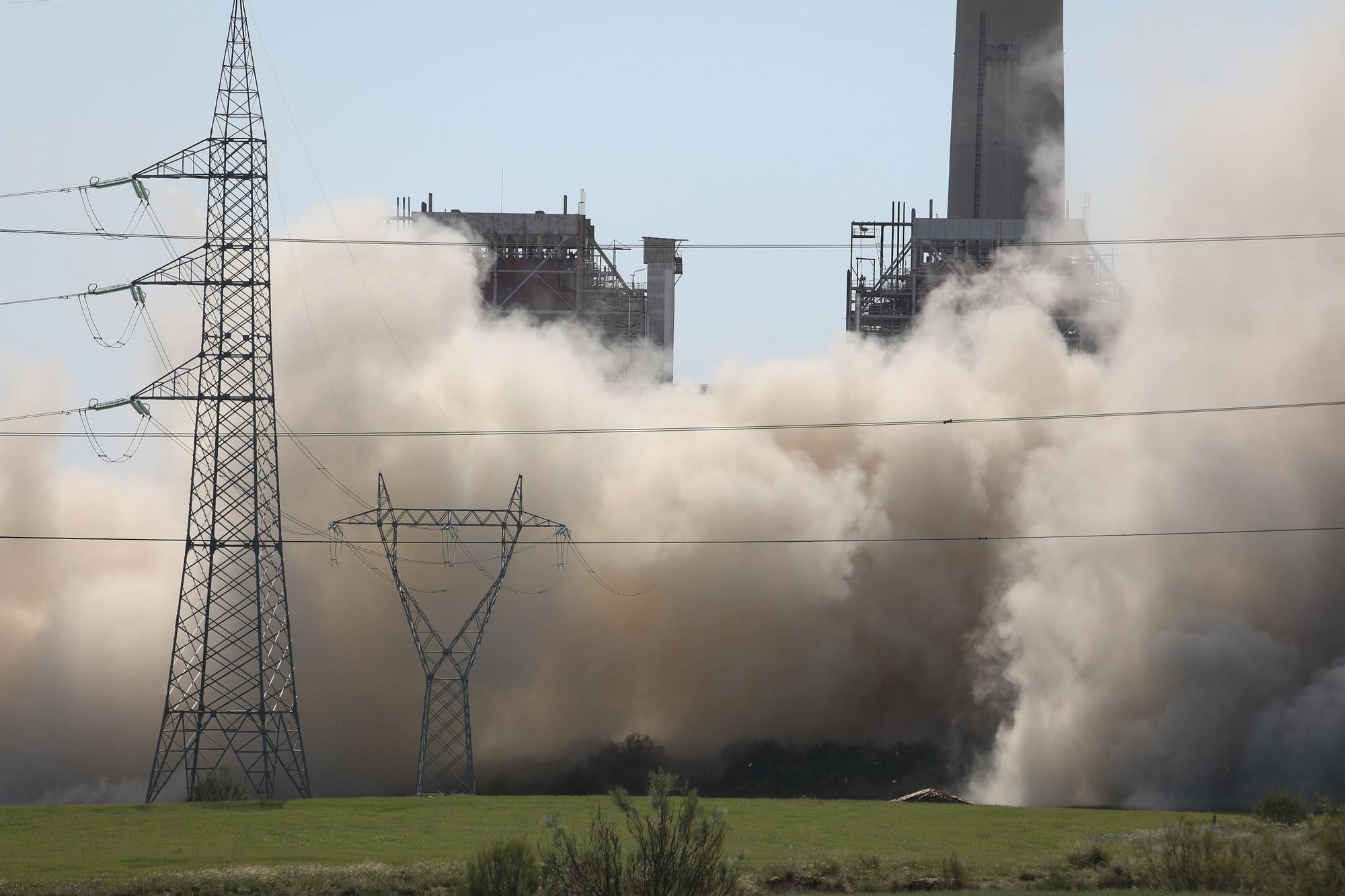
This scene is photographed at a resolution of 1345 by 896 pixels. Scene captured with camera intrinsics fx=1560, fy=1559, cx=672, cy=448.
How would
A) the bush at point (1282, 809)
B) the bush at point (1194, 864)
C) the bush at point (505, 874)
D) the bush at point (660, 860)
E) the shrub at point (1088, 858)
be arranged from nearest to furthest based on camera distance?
1. the bush at point (660, 860)
2. the bush at point (505, 874)
3. the bush at point (1194, 864)
4. the shrub at point (1088, 858)
5. the bush at point (1282, 809)

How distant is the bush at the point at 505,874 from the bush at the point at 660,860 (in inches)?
64.9

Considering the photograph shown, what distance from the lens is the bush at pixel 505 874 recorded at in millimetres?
22453

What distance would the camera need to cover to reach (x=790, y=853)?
30.1 m

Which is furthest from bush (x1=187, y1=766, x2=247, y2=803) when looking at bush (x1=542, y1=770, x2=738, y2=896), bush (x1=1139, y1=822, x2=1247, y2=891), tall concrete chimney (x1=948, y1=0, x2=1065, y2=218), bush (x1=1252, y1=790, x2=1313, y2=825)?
tall concrete chimney (x1=948, y1=0, x2=1065, y2=218)

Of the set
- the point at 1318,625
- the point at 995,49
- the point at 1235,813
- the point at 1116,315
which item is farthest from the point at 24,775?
the point at 995,49

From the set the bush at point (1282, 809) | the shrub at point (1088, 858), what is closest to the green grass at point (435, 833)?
the shrub at point (1088, 858)

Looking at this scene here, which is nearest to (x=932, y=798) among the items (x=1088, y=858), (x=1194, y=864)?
(x=1088, y=858)

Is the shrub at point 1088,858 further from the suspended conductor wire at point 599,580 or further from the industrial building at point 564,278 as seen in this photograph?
the industrial building at point 564,278

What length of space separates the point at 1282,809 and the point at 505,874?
21.0 metres

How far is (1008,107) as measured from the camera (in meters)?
90.6

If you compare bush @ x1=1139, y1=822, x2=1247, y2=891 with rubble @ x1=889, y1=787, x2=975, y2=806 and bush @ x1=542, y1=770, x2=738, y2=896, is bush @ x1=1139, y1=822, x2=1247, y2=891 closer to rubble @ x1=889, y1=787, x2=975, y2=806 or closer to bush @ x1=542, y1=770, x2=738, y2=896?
bush @ x1=542, y1=770, x2=738, y2=896

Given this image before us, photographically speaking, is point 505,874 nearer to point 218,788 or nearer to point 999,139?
point 218,788

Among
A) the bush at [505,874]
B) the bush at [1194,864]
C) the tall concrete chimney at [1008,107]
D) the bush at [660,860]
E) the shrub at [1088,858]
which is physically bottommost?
the shrub at [1088,858]

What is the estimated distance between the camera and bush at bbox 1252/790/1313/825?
35.2 meters
